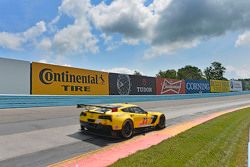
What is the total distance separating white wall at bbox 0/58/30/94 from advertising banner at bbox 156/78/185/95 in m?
20.2

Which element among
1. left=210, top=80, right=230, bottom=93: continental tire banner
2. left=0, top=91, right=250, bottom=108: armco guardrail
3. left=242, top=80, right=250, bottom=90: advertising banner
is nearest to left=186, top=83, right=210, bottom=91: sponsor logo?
left=210, top=80, right=230, bottom=93: continental tire banner

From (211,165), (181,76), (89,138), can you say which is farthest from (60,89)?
(181,76)

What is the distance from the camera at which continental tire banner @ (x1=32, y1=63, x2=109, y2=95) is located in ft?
60.6

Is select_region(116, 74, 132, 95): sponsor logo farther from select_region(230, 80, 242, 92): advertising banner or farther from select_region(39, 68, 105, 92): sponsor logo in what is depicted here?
select_region(230, 80, 242, 92): advertising banner

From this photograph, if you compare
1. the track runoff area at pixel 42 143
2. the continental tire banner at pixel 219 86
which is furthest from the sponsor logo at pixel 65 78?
the continental tire banner at pixel 219 86

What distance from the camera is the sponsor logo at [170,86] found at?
3578 centimetres

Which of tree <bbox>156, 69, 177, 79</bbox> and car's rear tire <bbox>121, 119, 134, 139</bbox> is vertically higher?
tree <bbox>156, 69, 177, 79</bbox>

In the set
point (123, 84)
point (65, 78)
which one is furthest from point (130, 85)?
point (65, 78)

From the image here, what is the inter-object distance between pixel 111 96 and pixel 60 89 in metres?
5.94

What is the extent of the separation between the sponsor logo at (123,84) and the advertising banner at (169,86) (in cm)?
719

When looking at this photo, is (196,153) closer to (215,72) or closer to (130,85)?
(130,85)

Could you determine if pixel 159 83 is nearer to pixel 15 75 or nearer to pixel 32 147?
pixel 15 75

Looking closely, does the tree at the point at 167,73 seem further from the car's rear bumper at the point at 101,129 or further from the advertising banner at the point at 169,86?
the car's rear bumper at the point at 101,129

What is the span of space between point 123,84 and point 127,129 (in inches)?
734
